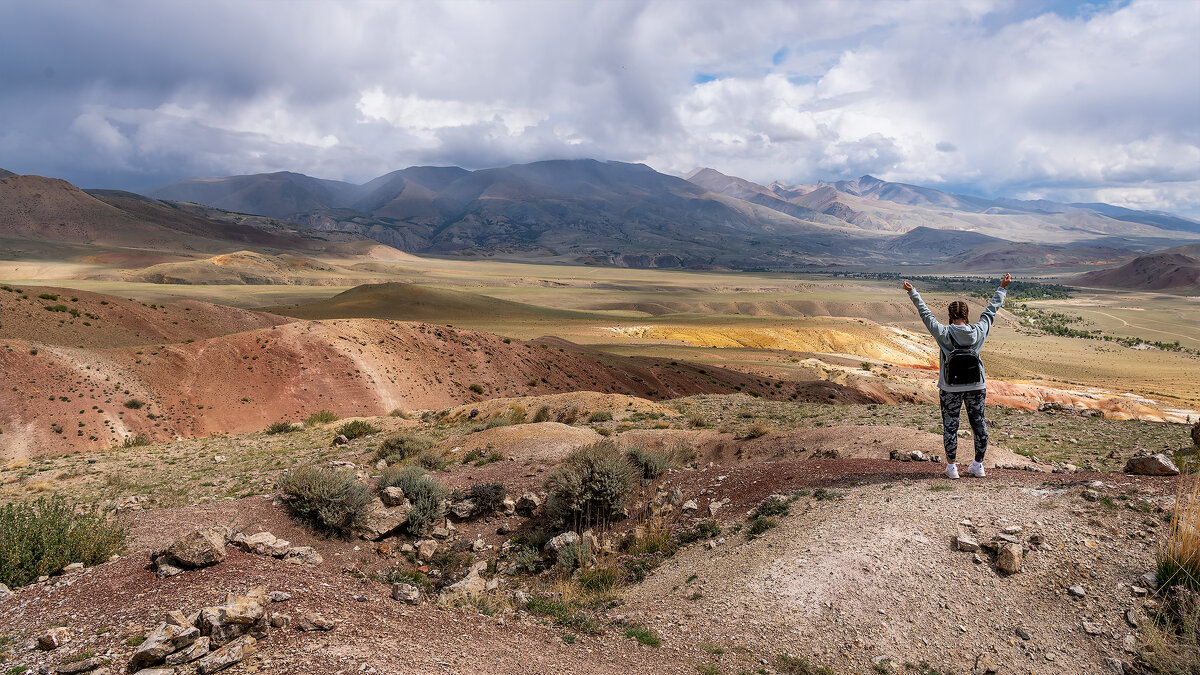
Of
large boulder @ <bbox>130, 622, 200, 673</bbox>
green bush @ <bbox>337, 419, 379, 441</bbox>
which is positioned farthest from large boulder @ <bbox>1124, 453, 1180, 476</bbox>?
green bush @ <bbox>337, 419, 379, 441</bbox>

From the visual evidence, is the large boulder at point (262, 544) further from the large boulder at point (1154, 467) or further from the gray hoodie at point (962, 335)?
the large boulder at point (1154, 467)

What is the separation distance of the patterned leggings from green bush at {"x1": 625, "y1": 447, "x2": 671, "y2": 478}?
4.56m

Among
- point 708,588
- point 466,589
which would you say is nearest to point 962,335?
point 708,588

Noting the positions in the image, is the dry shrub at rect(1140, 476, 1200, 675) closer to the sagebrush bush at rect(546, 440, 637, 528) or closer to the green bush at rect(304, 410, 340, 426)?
the sagebrush bush at rect(546, 440, 637, 528)

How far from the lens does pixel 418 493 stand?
10.0m

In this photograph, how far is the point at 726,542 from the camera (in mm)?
7656

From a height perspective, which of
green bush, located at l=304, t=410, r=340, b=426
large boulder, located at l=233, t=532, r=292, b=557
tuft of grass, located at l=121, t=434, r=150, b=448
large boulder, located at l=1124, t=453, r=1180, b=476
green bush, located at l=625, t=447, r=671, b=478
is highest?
large boulder, located at l=1124, t=453, r=1180, b=476

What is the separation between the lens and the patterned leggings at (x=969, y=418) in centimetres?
790

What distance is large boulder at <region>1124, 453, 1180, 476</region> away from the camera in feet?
24.3

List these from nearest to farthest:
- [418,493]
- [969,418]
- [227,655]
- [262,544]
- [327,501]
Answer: [227,655], [262,544], [969,418], [327,501], [418,493]

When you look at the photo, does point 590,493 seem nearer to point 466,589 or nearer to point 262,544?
point 466,589

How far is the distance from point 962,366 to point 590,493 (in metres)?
5.53

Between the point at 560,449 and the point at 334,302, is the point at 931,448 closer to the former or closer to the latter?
the point at 560,449

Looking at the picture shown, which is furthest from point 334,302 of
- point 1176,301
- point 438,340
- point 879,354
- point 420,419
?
point 1176,301
